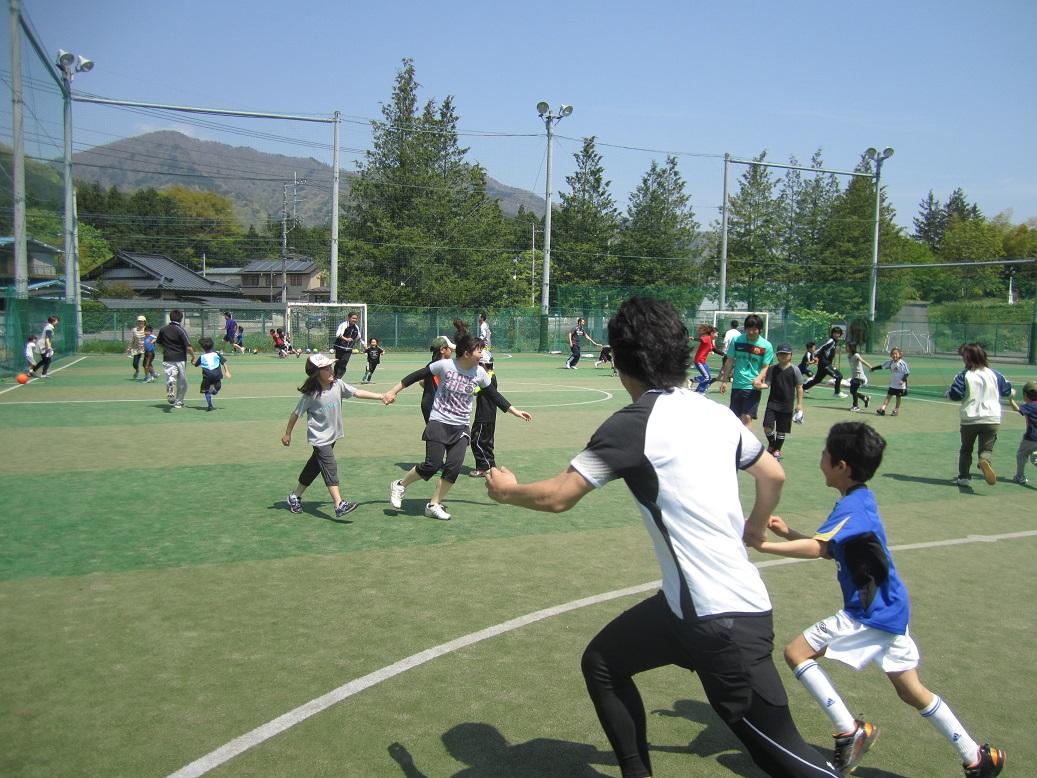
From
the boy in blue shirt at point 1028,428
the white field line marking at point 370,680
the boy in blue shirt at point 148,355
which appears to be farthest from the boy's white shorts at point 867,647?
the boy in blue shirt at point 148,355

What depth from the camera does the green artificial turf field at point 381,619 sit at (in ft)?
14.1

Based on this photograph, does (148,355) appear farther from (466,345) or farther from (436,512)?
(436,512)

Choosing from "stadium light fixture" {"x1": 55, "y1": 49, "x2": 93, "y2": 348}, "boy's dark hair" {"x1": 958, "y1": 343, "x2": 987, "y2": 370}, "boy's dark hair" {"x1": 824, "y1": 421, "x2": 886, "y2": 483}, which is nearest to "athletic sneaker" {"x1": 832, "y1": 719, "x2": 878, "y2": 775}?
"boy's dark hair" {"x1": 824, "y1": 421, "x2": 886, "y2": 483}

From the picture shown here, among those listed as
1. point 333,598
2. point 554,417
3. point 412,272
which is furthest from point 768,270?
point 333,598

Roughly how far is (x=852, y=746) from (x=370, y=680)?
2634mm

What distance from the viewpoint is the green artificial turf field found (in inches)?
170

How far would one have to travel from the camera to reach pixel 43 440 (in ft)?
44.7

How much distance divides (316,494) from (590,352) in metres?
35.4

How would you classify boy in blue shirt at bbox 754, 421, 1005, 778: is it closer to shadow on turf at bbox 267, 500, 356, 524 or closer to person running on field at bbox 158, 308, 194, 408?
shadow on turf at bbox 267, 500, 356, 524

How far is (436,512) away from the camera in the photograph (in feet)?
29.9

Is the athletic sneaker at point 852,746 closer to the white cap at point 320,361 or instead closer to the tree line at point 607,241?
the white cap at point 320,361

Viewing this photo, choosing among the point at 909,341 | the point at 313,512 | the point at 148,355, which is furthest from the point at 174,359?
the point at 909,341

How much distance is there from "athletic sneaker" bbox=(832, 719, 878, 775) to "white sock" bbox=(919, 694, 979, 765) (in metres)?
0.28

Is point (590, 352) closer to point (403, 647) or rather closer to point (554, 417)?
point (554, 417)
